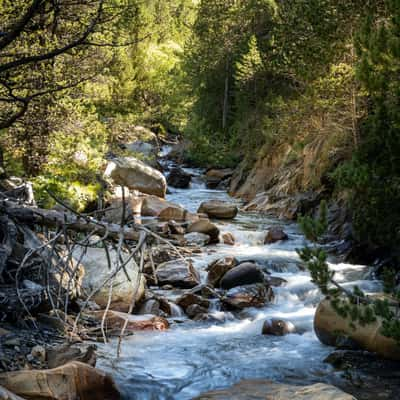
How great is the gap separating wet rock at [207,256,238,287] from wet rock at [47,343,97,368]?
195 inches

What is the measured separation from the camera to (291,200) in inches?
744

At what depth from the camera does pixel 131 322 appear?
26.1ft

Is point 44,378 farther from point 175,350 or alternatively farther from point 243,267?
point 243,267

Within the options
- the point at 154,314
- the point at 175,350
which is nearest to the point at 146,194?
the point at 154,314

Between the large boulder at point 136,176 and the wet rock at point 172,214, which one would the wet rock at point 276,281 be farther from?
the large boulder at point 136,176

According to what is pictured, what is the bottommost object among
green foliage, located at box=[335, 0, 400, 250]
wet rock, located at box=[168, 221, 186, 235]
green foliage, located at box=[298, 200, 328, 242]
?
wet rock, located at box=[168, 221, 186, 235]

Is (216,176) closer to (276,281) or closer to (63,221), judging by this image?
(276,281)

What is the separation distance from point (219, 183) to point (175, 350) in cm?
2032

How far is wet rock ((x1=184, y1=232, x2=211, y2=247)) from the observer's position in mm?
14111

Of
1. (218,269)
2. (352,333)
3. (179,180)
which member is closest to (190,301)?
(218,269)

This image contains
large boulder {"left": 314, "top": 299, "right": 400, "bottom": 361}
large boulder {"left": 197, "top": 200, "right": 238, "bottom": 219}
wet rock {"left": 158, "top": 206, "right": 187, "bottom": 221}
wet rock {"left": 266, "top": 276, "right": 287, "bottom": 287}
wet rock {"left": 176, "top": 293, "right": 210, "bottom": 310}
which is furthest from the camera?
large boulder {"left": 197, "top": 200, "right": 238, "bottom": 219}

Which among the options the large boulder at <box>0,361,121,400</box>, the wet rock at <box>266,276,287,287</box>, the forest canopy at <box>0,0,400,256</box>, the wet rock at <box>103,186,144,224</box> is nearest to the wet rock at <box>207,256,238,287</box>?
the wet rock at <box>266,276,287,287</box>

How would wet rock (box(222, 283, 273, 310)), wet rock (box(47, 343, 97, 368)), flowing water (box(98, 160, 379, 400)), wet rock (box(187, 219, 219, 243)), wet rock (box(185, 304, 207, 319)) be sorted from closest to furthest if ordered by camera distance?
wet rock (box(47, 343, 97, 368)), flowing water (box(98, 160, 379, 400)), wet rock (box(185, 304, 207, 319)), wet rock (box(222, 283, 273, 310)), wet rock (box(187, 219, 219, 243))

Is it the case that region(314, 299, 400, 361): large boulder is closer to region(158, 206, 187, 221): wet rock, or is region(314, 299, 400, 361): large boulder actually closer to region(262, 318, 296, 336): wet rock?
region(262, 318, 296, 336): wet rock
